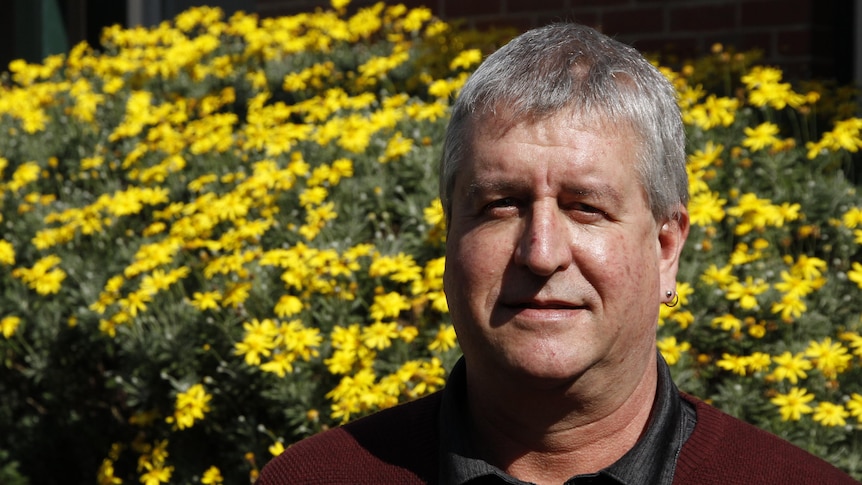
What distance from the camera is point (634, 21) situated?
17.4 ft

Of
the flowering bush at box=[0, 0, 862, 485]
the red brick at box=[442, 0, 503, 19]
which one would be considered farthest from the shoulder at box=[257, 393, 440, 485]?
the red brick at box=[442, 0, 503, 19]

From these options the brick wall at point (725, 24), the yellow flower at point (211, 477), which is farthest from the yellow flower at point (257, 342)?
the brick wall at point (725, 24)

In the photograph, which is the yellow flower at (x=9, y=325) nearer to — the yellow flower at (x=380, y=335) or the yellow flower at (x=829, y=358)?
the yellow flower at (x=380, y=335)

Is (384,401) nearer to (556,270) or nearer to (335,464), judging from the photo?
(335,464)

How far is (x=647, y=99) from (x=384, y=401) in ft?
4.83

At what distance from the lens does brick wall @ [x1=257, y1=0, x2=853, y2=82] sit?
4859mm

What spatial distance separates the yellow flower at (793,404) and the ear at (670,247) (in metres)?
1.11

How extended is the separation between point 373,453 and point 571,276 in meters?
0.54

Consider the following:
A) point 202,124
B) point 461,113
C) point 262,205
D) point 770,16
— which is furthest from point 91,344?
point 770,16

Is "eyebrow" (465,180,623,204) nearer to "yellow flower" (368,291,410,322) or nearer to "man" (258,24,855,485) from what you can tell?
"man" (258,24,855,485)

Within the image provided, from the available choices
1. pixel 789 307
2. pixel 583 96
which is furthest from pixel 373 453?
pixel 789 307

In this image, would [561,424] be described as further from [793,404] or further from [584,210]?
[793,404]

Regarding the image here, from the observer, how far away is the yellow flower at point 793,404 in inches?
114

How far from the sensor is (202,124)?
16.9ft
